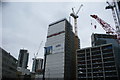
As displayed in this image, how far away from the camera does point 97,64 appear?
93125 mm

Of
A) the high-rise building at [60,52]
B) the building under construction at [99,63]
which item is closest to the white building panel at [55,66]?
the high-rise building at [60,52]

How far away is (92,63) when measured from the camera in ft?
316

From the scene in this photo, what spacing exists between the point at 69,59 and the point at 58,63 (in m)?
14.6

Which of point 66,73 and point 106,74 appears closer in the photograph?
point 106,74

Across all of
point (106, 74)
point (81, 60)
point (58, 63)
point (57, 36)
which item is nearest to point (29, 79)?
point (58, 63)

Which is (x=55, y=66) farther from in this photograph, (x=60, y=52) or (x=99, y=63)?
(x=99, y=63)

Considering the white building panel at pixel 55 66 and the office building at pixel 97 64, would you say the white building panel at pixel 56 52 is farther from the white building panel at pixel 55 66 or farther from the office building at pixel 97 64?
the office building at pixel 97 64

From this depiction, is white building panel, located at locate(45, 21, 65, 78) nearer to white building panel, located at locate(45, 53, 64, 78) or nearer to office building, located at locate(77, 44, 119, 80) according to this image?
white building panel, located at locate(45, 53, 64, 78)

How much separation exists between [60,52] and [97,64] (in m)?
51.8

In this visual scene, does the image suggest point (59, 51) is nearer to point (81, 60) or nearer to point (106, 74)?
point (81, 60)

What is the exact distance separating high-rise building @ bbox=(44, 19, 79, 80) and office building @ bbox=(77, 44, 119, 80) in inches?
1106

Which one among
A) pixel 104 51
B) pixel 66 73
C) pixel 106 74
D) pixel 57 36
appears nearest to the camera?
pixel 106 74

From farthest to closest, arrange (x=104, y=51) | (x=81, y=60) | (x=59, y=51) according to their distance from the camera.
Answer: (x=59, y=51) → (x=81, y=60) → (x=104, y=51)

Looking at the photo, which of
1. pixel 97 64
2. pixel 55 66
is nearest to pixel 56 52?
pixel 55 66
